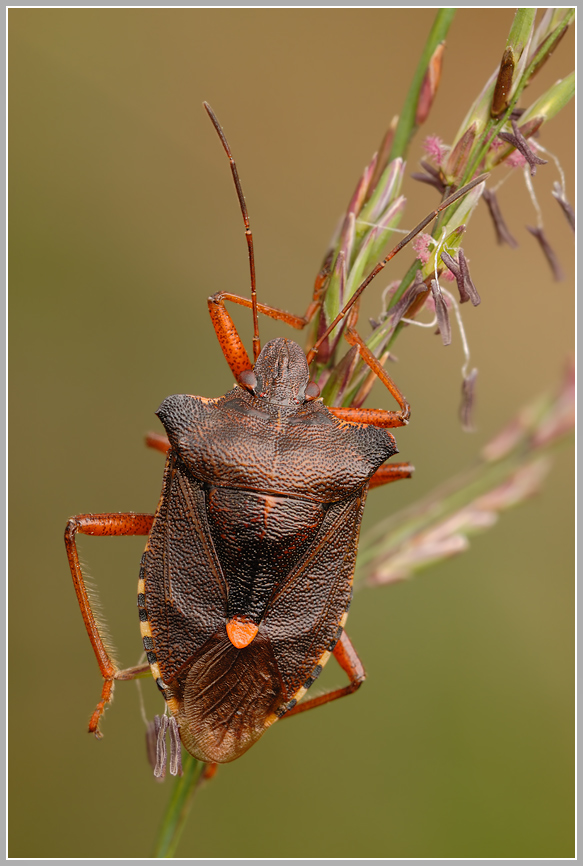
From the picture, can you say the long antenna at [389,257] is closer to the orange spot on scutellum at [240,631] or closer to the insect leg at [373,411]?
the insect leg at [373,411]

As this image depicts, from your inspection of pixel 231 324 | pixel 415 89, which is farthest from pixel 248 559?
pixel 415 89

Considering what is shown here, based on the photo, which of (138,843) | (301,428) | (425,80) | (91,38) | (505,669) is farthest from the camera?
(91,38)

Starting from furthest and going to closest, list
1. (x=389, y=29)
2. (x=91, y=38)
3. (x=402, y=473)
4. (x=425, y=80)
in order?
(x=389, y=29), (x=91, y=38), (x=402, y=473), (x=425, y=80)

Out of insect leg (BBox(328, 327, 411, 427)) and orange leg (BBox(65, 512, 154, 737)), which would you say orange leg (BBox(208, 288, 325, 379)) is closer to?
insect leg (BBox(328, 327, 411, 427))

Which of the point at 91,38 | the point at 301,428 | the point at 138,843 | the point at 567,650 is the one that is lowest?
the point at 138,843

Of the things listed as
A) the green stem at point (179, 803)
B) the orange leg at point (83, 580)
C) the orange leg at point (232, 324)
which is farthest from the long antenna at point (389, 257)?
the green stem at point (179, 803)

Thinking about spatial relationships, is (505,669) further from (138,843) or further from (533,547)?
(138,843)

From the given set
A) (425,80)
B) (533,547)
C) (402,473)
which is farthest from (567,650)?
(425,80)

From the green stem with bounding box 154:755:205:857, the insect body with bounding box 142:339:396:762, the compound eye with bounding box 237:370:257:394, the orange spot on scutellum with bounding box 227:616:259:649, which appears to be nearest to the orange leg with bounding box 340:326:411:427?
the insect body with bounding box 142:339:396:762
